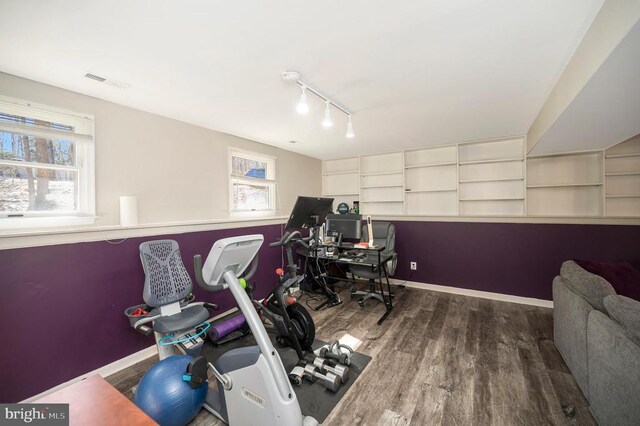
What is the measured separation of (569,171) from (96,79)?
17.8 feet

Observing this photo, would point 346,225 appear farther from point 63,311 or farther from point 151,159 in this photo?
point 63,311

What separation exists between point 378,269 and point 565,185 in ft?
9.04

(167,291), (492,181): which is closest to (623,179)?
(492,181)

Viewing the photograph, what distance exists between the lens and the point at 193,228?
116 inches

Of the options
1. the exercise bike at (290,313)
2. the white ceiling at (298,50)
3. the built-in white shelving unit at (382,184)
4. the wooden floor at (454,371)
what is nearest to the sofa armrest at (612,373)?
the wooden floor at (454,371)

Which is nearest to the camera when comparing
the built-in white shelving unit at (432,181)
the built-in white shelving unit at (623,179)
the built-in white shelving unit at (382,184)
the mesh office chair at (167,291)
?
the mesh office chair at (167,291)

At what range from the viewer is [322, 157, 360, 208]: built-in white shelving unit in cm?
516

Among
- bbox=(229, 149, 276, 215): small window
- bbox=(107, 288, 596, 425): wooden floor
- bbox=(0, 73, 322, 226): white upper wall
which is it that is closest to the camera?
bbox=(107, 288, 596, 425): wooden floor

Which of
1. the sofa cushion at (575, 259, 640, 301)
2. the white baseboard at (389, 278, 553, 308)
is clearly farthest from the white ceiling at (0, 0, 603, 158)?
the white baseboard at (389, 278, 553, 308)

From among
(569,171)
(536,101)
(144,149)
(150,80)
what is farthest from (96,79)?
(569,171)

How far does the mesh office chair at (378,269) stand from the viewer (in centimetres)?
367

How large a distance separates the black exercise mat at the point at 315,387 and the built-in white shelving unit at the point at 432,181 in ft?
9.59

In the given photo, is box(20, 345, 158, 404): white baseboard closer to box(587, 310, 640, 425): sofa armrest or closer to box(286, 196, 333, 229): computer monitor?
box(286, 196, 333, 229): computer monitor

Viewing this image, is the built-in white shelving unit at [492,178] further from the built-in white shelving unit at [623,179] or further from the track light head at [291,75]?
the track light head at [291,75]
